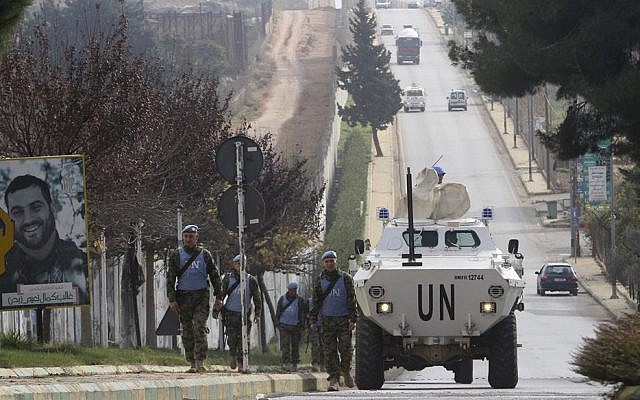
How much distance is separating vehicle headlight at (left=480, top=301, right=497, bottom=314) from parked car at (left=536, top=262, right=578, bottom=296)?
43.4 m

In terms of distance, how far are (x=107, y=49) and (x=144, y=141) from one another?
242 centimetres

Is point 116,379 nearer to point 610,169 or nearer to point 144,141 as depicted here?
point 144,141

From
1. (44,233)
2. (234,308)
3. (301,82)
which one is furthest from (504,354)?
(301,82)

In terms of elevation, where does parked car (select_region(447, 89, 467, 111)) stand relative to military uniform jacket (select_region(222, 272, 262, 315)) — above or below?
above

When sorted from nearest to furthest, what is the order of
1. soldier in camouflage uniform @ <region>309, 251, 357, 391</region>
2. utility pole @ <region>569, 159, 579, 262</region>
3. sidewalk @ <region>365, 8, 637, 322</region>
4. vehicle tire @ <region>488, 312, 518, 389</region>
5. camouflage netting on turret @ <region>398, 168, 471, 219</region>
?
1. vehicle tire @ <region>488, 312, 518, 389</region>
2. soldier in camouflage uniform @ <region>309, 251, 357, 391</region>
3. camouflage netting on turret @ <region>398, 168, 471, 219</region>
4. sidewalk @ <region>365, 8, 637, 322</region>
5. utility pole @ <region>569, 159, 579, 262</region>

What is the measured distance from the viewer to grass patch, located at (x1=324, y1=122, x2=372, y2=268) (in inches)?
2381

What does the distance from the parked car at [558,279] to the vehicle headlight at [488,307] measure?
43.4 m

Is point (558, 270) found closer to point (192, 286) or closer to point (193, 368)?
point (193, 368)

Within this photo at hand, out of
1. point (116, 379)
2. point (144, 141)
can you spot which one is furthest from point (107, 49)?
point (116, 379)

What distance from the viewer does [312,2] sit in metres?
176

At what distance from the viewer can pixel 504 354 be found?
2223cm

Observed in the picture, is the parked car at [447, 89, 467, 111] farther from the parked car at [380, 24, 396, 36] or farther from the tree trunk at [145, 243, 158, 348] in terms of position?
the tree trunk at [145, 243, 158, 348]

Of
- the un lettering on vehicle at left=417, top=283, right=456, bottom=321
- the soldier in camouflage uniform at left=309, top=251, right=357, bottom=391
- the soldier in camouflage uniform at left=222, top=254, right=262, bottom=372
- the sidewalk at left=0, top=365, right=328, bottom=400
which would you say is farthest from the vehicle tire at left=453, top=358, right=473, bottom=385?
the sidewalk at left=0, top=365, right=328, bottom=400

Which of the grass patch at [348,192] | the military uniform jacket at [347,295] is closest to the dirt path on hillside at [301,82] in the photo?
the grass patch at [348,192]
